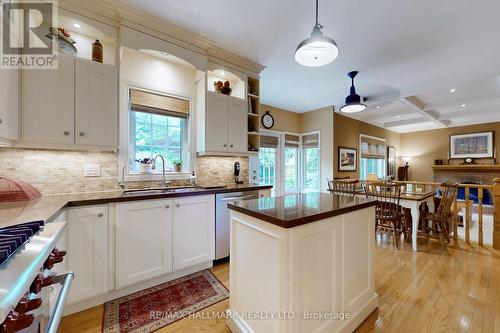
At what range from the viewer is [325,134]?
5.03 meters

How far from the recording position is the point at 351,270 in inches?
59.3

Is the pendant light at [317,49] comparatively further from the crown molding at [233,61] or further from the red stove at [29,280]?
the red stove at [29,280]

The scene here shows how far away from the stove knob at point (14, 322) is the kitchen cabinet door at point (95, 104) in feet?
5.73

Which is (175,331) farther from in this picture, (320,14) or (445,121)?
(445,121)

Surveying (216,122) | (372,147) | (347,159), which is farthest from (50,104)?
(372,147)

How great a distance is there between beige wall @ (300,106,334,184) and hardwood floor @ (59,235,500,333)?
2405 millimetres

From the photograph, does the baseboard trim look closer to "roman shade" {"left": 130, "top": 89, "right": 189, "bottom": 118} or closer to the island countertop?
the island countertop

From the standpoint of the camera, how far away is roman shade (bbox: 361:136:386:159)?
6.16 m

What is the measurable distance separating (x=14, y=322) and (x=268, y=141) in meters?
4.60

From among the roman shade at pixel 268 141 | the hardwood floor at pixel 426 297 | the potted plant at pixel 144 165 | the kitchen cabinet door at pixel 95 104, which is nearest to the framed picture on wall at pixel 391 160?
the roman shade at pixel 268 141

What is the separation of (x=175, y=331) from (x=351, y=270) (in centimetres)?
138

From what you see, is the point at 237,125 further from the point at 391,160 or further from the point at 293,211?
the point at 391,160

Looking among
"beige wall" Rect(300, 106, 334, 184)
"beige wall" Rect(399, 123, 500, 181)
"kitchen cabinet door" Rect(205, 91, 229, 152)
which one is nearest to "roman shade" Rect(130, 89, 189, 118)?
"kitchen cabinet door" Rect(205, 91, 229, 152)

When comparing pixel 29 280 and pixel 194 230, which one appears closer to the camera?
pixel 29 280
